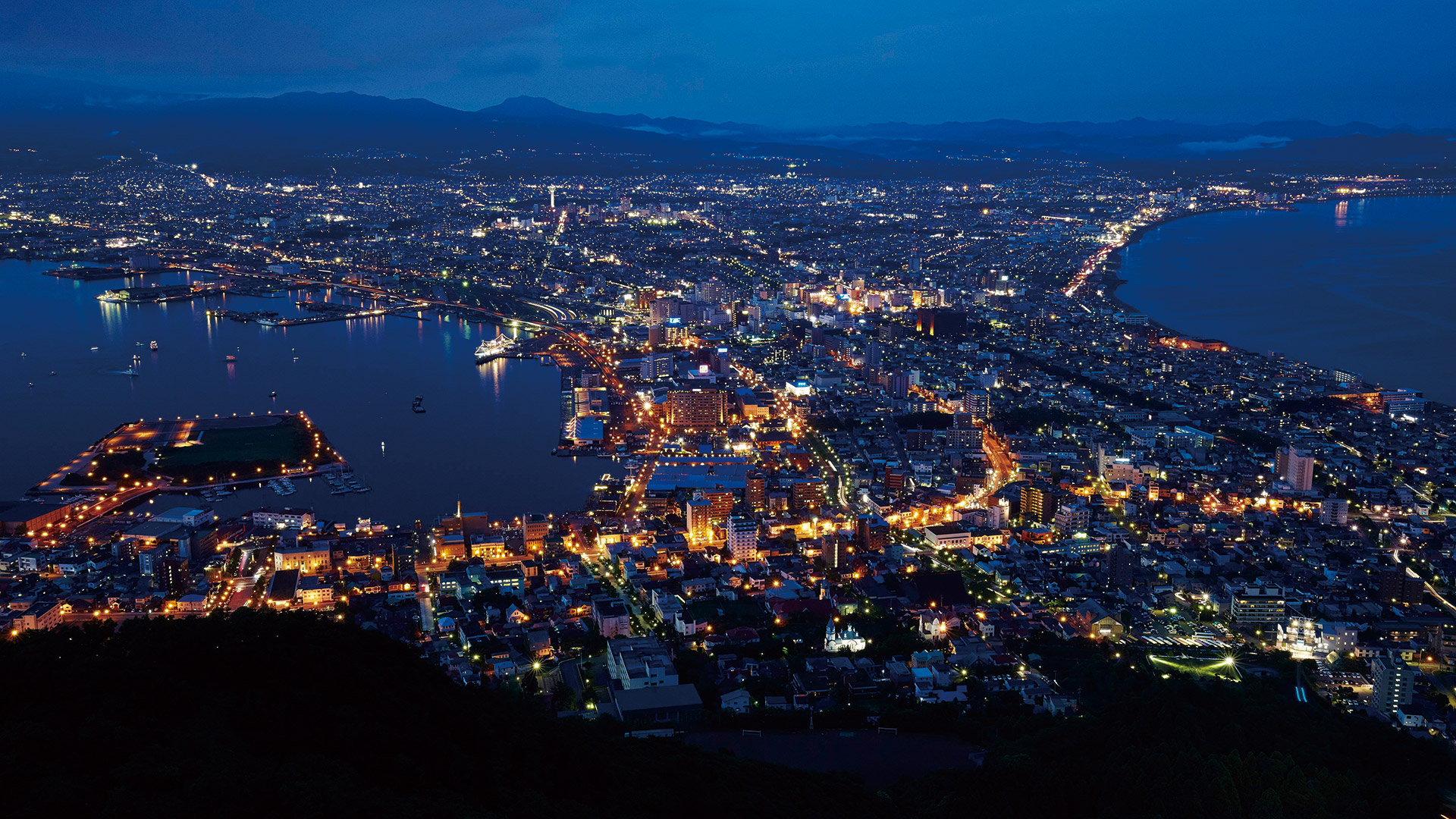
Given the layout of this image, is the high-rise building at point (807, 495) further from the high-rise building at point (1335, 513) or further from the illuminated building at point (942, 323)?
the illuminated building at point (942, 323)

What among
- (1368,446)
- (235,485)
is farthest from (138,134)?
(1368,446)

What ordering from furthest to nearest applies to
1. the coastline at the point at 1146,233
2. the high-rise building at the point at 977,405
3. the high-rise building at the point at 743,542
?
the coastline at the point at 1146,233 → the high-rise building at the point at 977,405 → the high-rise building at the point at 743,542

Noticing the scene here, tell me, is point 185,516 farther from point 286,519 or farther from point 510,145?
point 510,145

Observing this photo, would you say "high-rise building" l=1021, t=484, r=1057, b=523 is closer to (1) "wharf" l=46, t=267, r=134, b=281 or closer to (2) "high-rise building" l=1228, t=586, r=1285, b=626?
(2) "high-rise building" l=1228, t=586, r=1285, b=626

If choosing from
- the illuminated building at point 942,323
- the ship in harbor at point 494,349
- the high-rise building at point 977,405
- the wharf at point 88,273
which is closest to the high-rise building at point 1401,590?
the high-rise building at point 977,405

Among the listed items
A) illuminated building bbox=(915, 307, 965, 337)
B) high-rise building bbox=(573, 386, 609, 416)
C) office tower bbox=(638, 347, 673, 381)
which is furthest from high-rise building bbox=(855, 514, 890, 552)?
illuminated building bbox=(915, 307, 965, 337)

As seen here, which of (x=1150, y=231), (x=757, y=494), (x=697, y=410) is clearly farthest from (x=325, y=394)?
(x=1150, y=231)
